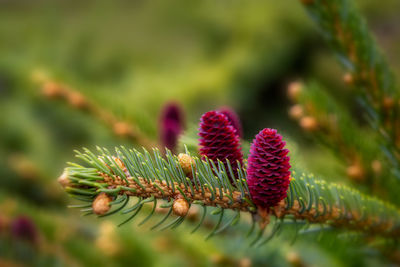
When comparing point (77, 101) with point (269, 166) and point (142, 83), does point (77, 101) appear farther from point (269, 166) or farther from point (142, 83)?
point (142, 83)

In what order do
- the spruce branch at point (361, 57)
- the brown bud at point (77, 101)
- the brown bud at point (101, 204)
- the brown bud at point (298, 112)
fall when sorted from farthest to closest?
the brown bud at point (77, 101), the brown bud at point (298, 112), the spruce branch at point (361, 57), the brown bud at point (101, 204)

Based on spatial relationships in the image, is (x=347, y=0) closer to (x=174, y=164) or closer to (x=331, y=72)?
(x=174, y=164)

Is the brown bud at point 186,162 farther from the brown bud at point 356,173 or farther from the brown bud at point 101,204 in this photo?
the brown bud at point 356,173

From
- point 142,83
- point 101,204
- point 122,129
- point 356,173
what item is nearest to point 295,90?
point 356,173

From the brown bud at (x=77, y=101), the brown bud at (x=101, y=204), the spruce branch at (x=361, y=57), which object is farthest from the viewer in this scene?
the brown bud at (x=77, y=101)

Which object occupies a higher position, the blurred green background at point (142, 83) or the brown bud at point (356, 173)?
the blurred green background at point (142, 83)

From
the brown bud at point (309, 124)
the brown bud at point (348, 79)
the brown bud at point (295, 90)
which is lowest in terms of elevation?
the brown bud at point (309, 124)

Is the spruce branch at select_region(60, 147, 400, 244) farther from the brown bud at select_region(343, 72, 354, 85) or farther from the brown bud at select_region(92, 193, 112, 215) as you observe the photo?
the brown bud at select_region(343, 72, 354, 85)

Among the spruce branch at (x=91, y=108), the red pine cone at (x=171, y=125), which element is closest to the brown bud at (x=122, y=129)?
the spruce branch at (x=91, y=108)
